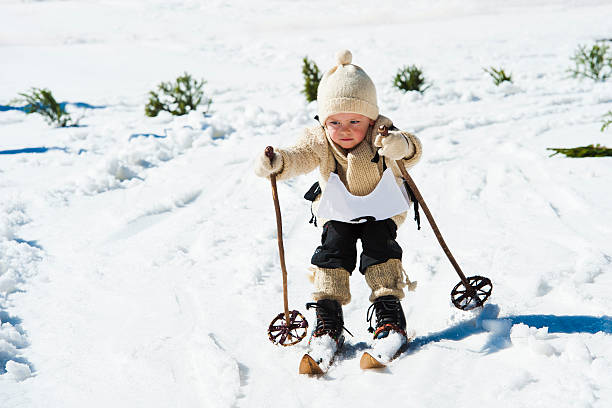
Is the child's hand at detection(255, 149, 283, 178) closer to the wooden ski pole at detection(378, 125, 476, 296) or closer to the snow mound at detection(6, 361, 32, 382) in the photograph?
the wooden ski pole at detection(378, 125, 476, 296)

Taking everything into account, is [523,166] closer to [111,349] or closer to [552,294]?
→ [552,294]

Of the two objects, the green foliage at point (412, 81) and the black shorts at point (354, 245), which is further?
the green foliage at point (412, 81)

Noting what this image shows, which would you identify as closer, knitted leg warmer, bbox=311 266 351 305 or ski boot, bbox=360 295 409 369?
ski boot, bbox=360 295 409 369

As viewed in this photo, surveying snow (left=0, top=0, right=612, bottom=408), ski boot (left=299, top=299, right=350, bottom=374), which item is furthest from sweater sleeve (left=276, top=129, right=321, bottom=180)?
snow (left=0, top=0, right=612, bottom=408)

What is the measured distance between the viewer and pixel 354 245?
7.77ft

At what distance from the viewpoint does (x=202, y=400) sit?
6.20 ft

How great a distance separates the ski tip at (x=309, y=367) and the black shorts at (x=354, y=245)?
1.46 feet

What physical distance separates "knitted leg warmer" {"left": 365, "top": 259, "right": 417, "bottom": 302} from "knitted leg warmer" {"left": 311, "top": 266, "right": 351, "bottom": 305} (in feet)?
0.33

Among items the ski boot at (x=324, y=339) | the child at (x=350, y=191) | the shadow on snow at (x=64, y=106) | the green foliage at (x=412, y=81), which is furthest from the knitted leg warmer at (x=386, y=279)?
the shadow on snow at (x=64, y=106)

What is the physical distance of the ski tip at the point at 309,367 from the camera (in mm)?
1966

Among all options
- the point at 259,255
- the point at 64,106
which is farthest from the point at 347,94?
the point at 64,106

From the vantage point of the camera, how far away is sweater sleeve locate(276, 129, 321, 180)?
7.20 feet

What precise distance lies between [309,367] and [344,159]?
2.71ft

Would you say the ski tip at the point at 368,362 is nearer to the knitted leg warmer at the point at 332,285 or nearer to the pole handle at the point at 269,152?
the knitted leg warmer at the point at 332,285
